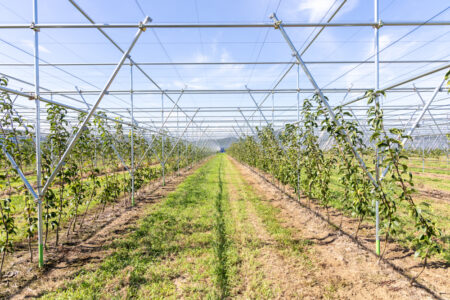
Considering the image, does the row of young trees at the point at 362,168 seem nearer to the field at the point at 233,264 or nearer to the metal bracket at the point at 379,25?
the field at the point at 233,264

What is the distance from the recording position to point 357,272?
2947mm

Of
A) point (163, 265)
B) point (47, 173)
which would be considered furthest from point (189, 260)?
point (47, 173)

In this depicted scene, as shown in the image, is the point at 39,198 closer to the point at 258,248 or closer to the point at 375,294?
the point at 258,248

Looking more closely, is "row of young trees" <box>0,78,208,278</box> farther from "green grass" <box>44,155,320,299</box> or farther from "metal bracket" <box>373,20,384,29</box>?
"metal bracket" <box>373,20,384,29</box>

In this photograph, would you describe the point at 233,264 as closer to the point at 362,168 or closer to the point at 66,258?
the point at 362,168

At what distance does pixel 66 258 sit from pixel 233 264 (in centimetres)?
301

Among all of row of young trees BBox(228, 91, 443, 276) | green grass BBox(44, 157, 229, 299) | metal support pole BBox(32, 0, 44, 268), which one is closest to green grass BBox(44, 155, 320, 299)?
green grass BBox(44, 157, 229, 299)

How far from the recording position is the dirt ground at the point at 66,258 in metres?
2.71

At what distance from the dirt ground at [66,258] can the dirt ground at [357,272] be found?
3.22 meters

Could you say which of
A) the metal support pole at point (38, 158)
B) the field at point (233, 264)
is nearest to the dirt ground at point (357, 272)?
the field at point (233, 264)

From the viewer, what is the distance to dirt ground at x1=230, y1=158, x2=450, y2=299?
8.34 feet

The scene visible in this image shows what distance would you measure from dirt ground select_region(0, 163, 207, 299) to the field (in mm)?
20

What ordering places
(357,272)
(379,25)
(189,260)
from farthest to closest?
(189,260)
(379,25)
(357,272)

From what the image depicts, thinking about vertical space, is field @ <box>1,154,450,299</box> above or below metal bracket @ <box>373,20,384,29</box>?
below
